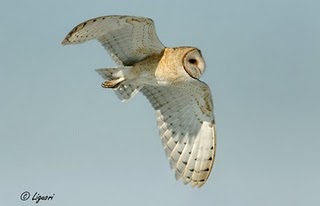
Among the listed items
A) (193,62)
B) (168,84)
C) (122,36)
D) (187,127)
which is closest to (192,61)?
(193,62)

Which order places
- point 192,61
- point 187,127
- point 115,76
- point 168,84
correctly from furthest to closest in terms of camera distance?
1. point 187,127
2. point 115,76
3. point 168,84
4. point 192,61

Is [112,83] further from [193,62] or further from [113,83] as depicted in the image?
[193,62]

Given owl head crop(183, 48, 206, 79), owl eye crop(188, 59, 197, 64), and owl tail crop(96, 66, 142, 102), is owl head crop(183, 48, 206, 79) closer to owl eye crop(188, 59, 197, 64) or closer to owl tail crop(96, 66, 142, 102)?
owl eye crop(188, 59, 197, 64)

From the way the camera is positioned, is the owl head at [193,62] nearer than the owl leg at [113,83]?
Yes

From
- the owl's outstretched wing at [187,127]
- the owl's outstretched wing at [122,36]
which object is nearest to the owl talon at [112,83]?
the owl's outstretched wing at [122,36]

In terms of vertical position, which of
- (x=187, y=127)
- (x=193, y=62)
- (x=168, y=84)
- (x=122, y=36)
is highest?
(x=122, y=36)

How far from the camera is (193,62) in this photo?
10.6 metres

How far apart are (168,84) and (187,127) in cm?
121

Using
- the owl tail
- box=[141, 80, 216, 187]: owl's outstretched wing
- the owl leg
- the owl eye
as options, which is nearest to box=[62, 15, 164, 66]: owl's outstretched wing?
the owl tail

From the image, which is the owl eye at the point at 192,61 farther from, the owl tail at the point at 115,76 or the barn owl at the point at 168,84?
the owl tail at the point at 115,76

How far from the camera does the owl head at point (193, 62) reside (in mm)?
10555

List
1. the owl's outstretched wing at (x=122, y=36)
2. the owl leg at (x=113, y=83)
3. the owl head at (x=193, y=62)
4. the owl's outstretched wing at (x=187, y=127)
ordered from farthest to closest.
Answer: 1. the owl's outstretched wing at (x=187, y=127)
2. the owl leg at (x=113, y=83)
3. the owl head at (x=193, y=62)
4. the owl's outstretched wing at (x=122, y=36)

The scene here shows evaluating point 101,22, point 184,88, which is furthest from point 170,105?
point 101,22

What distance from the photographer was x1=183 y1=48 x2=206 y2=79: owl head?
10.6 metres
